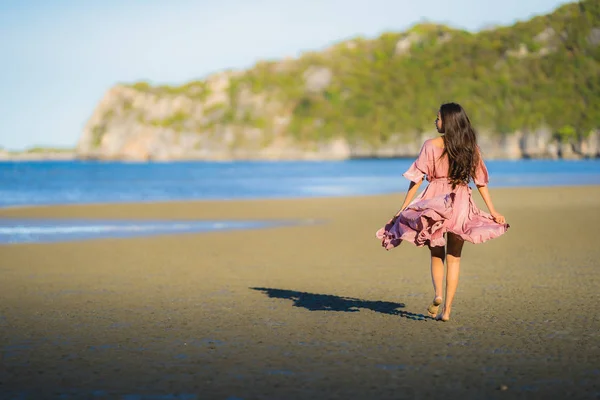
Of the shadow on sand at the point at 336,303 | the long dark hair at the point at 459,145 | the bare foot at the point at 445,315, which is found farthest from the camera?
the shadow on sand at the point at 336,303

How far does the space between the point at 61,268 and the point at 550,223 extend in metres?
12.9

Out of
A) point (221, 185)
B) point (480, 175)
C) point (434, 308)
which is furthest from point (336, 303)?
point (221, 185)

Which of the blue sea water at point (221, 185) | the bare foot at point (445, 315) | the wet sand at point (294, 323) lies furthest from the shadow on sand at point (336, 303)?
the blue sea water at point (221, 185)

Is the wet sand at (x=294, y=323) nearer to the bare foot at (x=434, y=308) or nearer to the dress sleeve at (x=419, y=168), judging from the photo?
the bare foot at (x=434, y=308)

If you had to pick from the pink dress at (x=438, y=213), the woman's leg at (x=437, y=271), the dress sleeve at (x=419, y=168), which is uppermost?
the dress sleeve at (x=419, y=168)

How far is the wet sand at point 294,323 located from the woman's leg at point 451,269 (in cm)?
13

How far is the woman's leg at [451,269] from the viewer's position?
809 cm

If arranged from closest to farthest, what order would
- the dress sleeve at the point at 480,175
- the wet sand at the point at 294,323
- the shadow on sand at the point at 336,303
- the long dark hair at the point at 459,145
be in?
the wet sand at the point at 294,323, the long dark hair at the point at 459,145, the dress sleeve at the point at 480,175, the shadow on sand at the point at 336,303

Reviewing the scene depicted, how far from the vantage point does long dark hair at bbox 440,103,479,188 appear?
7.82 metres

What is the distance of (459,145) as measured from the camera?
781 centimetres

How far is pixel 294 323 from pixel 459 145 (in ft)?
7.45

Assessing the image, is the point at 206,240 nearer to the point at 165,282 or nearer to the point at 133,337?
the point at 165,282

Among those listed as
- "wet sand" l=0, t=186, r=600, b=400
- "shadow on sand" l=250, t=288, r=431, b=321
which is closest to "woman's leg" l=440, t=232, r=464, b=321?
"wet sand" l=0, t=186, r=600, b=400

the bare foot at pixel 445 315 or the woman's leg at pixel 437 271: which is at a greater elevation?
the woman's leg at pixel 437 271
